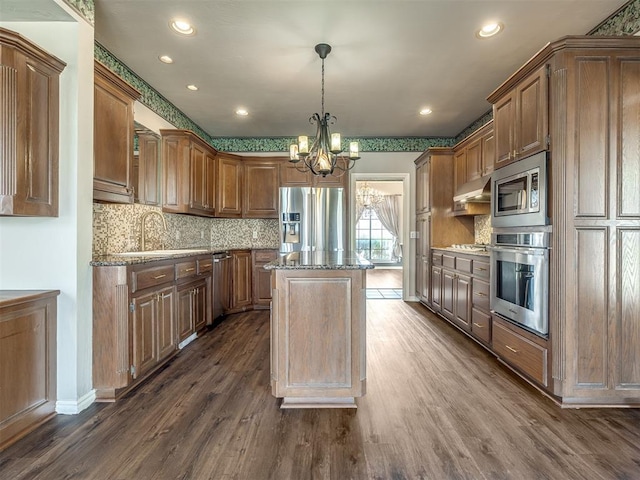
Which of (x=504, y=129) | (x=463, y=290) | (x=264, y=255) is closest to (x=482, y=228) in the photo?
(x=463, y=290)

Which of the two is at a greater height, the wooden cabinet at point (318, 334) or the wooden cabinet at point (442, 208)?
the wooden cabinet at point (442, 208)

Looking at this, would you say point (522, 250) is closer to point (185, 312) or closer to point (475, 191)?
point (475, 191)

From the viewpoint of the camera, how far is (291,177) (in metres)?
5.04

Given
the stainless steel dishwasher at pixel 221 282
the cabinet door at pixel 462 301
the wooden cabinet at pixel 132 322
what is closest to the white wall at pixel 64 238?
the wooden cabinet at pixel 132 322

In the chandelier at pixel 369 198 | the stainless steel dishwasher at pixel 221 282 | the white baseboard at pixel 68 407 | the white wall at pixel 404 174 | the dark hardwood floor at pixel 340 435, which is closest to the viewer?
the dark hardwood floor at pixel 340 435

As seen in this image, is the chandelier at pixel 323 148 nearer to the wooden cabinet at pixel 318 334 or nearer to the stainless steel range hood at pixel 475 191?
the wooden cabinet at pixel 318 334

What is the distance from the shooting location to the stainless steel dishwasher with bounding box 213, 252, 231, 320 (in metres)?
4.00

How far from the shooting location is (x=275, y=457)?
5.27 feet

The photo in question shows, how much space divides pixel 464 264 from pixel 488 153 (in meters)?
1.33

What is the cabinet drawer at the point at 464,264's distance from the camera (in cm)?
346

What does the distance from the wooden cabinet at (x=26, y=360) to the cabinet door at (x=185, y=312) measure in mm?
1083

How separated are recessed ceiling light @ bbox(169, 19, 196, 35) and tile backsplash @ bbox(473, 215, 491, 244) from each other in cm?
401

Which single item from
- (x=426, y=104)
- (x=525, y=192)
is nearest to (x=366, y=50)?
(x=426, y=104)

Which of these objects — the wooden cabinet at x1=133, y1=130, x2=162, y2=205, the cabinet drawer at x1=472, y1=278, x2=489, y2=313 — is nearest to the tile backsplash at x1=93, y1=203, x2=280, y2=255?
the wooden cabinet at x1=133, y1=130, x2=162, y2=205
